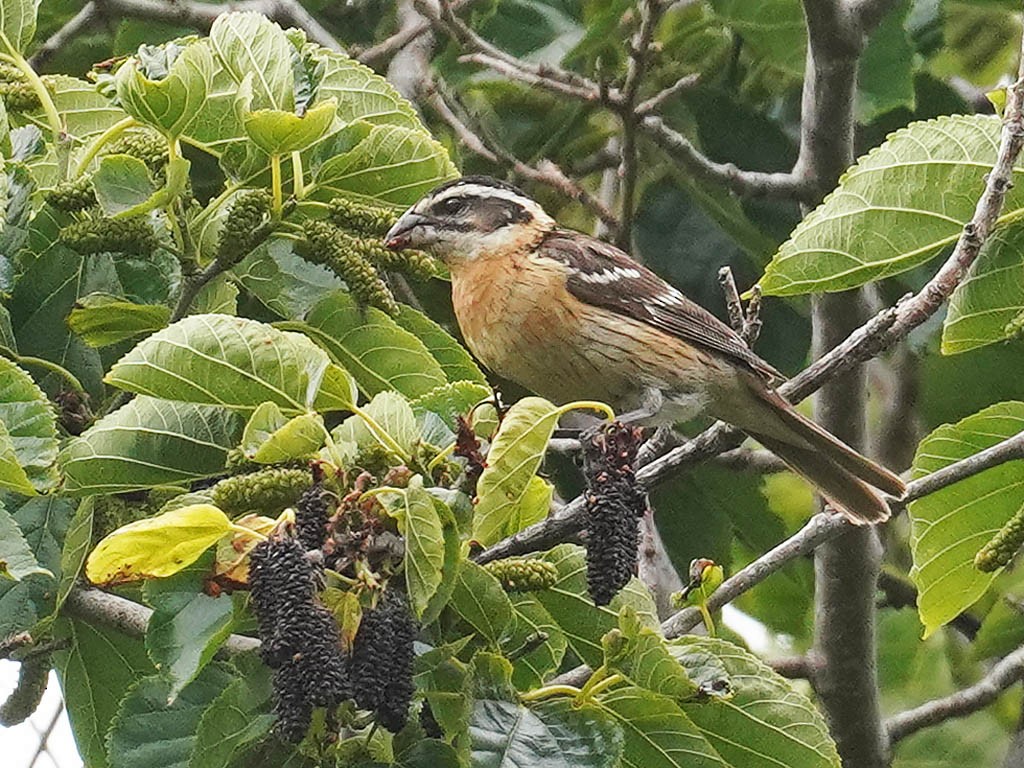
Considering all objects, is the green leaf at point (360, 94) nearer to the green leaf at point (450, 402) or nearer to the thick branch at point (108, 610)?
the green leaf at point (450, 402)

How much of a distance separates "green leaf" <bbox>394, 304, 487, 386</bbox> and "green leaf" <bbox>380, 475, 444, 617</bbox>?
3.39 feet

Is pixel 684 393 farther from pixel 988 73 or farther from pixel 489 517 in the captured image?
pixel 988 73

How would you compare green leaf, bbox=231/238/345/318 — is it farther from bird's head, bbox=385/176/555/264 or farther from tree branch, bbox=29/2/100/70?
tree branch, bbox=29/2/100/70

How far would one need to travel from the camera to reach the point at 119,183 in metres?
2.92

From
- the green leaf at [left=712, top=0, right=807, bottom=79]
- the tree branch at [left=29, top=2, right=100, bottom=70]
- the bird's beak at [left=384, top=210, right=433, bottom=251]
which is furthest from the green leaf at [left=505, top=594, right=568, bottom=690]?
the tree branch at [left=29, top=2, right=100, bottom=70]

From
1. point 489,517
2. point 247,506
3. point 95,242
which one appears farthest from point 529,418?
point 95,242

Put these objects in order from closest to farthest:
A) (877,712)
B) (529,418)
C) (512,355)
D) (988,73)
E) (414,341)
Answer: (529,418)
(414,341)
(512,355)
(877,712)
(988,73)

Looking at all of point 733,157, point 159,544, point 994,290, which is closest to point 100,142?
point 159,544

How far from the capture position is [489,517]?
100.0 inches

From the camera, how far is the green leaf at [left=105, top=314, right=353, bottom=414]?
8.39 ft

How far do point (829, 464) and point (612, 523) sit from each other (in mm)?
2027

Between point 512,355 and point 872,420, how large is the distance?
3.12 metres

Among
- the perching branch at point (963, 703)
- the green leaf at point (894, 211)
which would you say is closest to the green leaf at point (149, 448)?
the green leaf at point (894, 211)

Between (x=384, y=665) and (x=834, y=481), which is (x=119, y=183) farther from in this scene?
(x=834, y=481)
